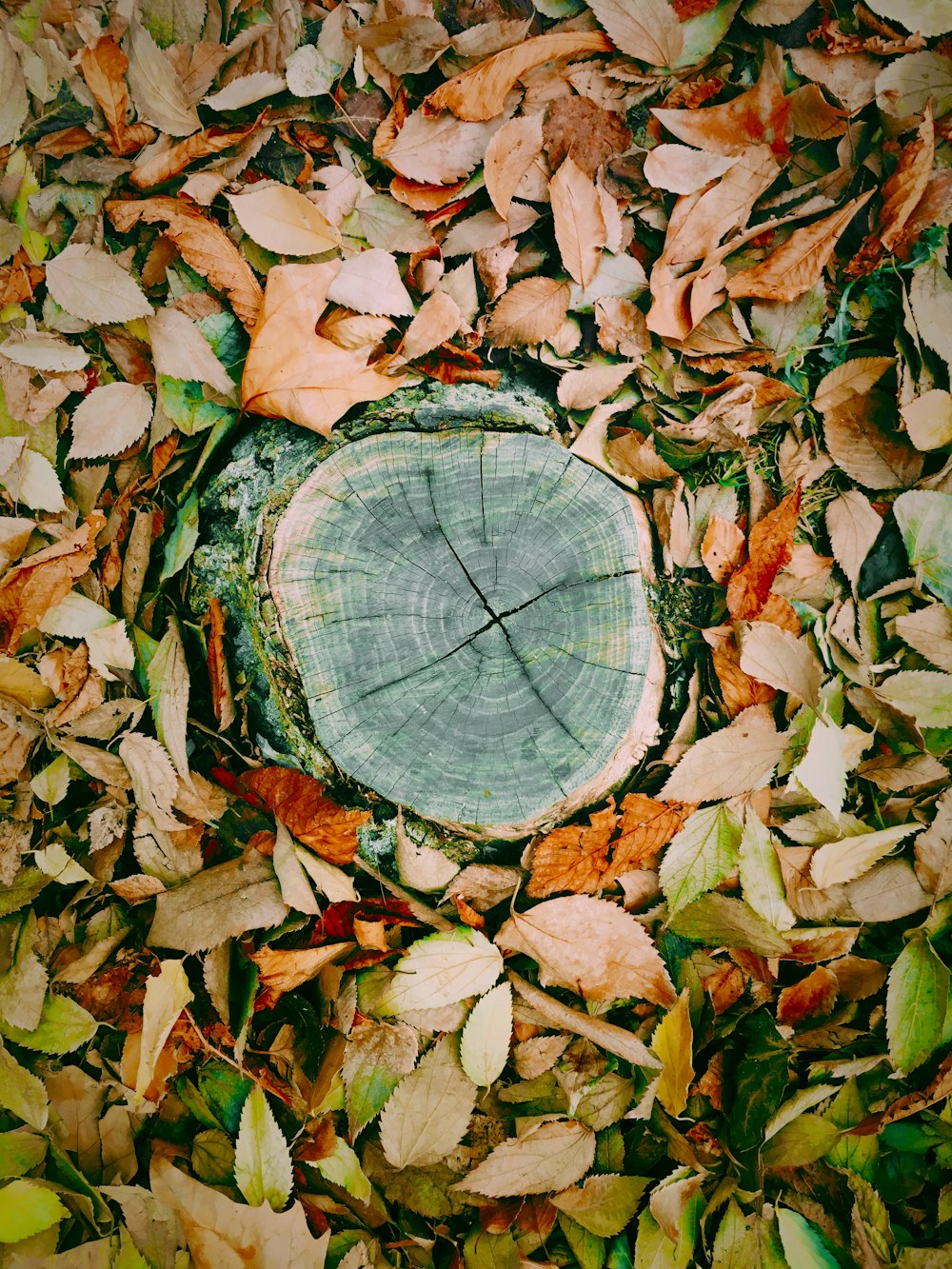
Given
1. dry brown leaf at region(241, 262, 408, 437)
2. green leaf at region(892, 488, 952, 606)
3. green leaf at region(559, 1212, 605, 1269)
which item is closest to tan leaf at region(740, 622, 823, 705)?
green leaf at region(892, 488, 952, 606)

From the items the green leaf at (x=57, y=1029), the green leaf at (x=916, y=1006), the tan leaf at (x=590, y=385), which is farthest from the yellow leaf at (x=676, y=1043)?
the tan leaf at (x=590, y=385)

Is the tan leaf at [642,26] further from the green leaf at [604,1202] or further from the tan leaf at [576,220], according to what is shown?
the green leaf at [604,1202]

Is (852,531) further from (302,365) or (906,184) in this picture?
(302,365)

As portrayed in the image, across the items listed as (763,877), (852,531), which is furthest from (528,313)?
(763,877)

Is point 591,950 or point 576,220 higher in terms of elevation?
point 576,220

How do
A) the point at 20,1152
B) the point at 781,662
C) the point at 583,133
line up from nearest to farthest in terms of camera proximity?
the point at 20,1152 < the point at 781,662 < the point at 583,133

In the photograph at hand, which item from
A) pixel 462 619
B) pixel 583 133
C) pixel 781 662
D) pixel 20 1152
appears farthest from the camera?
pixel 583 133

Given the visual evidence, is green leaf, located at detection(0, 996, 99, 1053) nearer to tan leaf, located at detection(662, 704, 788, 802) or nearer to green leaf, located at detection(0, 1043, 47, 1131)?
green leaf, located at detection(0, 1043, 47, 1131)
